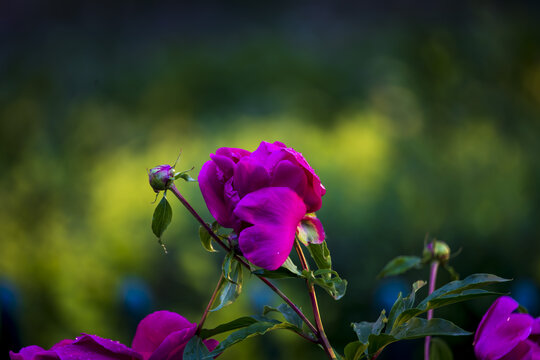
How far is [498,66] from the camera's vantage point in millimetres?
2203

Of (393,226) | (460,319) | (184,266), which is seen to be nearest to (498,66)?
(393,226)

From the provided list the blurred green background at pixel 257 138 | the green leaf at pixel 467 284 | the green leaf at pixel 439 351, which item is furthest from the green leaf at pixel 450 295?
the blurred green background at pixel 257 138

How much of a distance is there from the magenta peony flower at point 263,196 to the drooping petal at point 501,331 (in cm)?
12

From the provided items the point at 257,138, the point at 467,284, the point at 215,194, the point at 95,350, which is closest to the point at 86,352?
the point at 95,350

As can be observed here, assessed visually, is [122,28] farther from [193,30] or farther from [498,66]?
[498,66]

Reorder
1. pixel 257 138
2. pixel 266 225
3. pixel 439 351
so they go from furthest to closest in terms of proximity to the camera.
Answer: pixel 257 138, pixel 439 351, pixel 266 225

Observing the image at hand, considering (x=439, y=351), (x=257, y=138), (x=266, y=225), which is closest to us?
(x=266, y=225)

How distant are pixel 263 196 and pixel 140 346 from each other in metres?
0.12

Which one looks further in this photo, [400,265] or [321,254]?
[400,265]

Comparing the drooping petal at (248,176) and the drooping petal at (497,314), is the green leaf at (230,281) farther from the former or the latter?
the drooping petal at (497,314)

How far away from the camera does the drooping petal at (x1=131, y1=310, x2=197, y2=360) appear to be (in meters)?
0.40

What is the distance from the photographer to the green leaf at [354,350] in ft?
1.29

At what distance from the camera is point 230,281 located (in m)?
0.38

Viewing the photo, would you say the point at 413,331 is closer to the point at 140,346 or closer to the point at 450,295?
the point at 450,295
